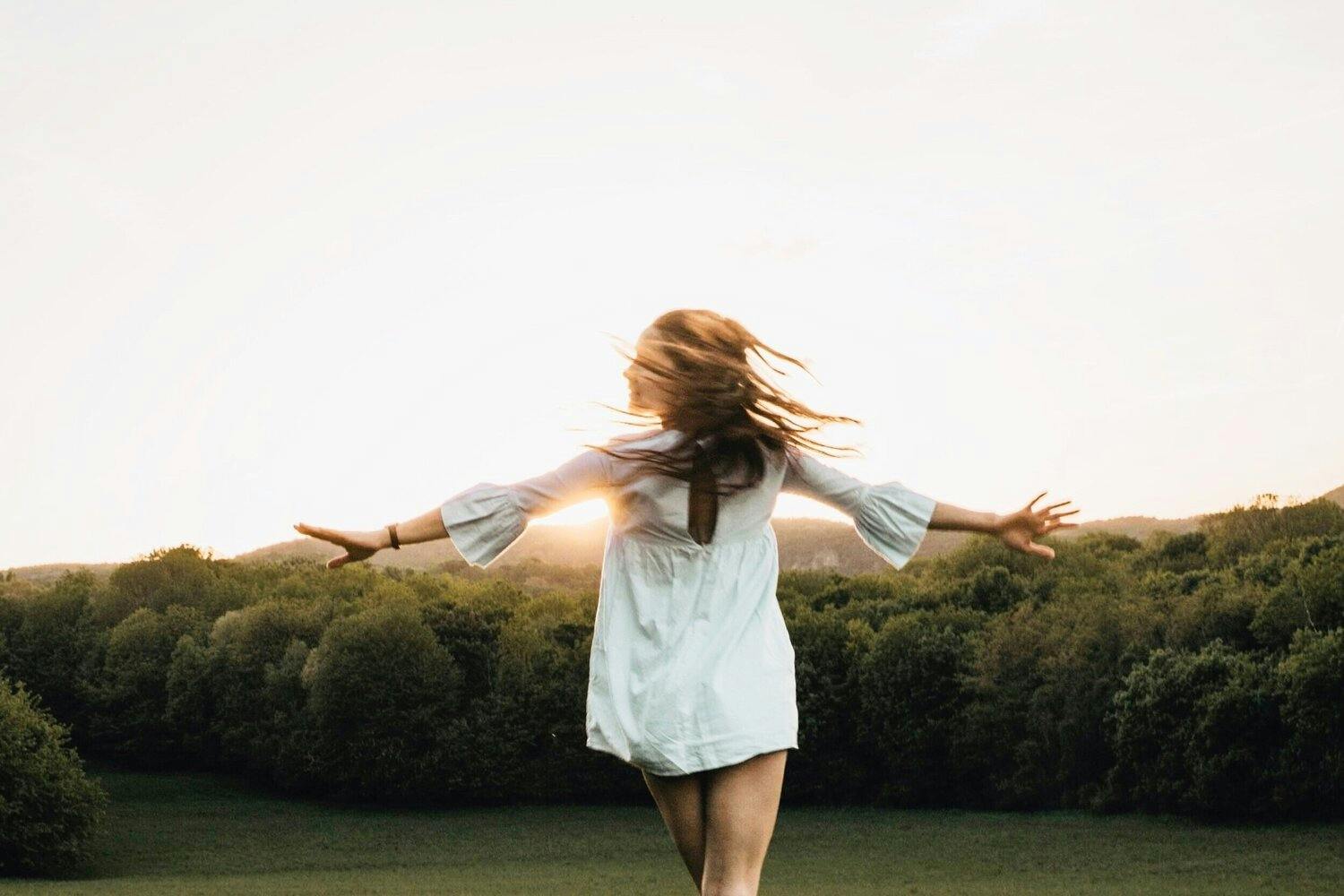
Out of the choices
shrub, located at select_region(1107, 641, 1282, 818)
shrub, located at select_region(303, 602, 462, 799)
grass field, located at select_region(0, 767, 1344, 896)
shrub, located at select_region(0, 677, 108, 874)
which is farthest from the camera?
shrub, located at select_region(303, 602, 462, 799)

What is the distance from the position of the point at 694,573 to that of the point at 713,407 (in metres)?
0.50

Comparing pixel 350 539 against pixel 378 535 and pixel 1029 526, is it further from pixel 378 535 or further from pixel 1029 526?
pixel 1029 526

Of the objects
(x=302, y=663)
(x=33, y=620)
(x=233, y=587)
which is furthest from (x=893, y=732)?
(x=33, y=620)

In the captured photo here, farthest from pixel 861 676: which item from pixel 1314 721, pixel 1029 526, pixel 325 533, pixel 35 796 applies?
pixel 325 533

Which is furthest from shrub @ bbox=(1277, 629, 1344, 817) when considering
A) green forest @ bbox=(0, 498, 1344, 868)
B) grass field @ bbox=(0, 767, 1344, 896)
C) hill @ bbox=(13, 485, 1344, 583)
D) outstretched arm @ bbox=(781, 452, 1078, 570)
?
outstretched arm @ bbox=(781, 452, 1078, 570)

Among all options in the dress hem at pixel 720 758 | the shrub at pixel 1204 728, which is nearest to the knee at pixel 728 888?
the dress hem at pixel 720 758

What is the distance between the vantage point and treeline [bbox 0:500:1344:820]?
56969 millimetres

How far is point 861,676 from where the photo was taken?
65750 millimetres

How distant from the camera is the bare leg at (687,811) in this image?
174 inches

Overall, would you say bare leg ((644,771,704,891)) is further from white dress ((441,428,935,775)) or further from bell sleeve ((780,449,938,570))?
bell sleeve ((780,449,938,570))

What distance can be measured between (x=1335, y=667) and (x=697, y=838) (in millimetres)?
56280

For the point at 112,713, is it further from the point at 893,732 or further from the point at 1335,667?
the point at 1335,667

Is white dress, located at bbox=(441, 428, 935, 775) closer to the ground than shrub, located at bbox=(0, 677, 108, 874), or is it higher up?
higher up

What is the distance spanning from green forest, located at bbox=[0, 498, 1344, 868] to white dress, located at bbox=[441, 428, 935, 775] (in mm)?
54512
